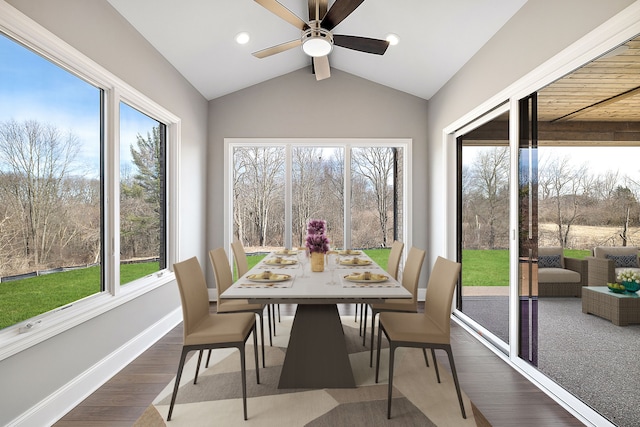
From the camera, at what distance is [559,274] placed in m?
2.48

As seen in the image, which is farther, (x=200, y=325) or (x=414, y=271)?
(x=414, y=271)

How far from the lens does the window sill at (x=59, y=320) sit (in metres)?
1.86

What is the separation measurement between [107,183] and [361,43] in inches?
89.2

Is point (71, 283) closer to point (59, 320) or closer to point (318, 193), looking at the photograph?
point (59, 320)

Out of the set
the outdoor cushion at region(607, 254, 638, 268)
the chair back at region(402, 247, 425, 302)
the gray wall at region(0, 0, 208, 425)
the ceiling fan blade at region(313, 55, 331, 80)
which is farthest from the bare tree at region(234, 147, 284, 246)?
the outdoor cushion at region(607, 254, 638, 268)

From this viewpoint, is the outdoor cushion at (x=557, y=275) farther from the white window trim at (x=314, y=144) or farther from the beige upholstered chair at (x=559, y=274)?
the white window trim at (x=314, y=144)

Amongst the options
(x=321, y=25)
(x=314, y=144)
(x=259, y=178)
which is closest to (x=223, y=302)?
(x=321, y=25)

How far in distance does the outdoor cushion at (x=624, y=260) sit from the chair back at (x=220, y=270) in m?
2.62

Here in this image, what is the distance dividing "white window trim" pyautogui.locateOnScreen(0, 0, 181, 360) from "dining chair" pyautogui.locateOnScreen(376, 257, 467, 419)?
2.02 m

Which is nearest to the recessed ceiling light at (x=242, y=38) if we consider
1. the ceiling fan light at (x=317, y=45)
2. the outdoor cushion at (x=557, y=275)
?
the ceiling fan light at (x=317, y=45)

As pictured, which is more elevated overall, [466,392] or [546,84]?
[546,84]

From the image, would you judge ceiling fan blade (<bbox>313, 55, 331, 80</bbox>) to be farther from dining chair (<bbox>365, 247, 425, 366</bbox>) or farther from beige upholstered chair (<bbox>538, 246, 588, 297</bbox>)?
beige upholstered chair (<bbox>538, 246, 588, 297</bbox>)

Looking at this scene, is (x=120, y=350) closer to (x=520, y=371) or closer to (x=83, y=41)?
(x=83, y=41)

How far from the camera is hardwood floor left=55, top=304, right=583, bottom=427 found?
2.13 meters
